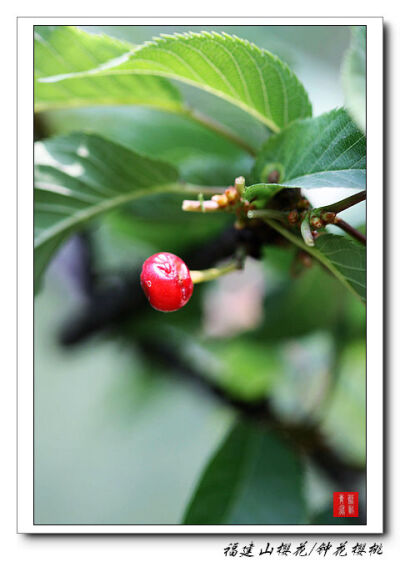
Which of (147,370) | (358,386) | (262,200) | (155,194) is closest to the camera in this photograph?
(262,200)

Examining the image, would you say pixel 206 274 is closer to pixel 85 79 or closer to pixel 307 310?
pixel 85 79

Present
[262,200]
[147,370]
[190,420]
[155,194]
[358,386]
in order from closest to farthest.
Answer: [262,200] < [155,194] < [358,386] < [147,370] < [190,420]

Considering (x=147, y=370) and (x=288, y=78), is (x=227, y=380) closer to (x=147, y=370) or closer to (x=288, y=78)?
(x=147, y=370)

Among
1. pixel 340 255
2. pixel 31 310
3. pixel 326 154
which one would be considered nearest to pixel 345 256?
pixel 340 255

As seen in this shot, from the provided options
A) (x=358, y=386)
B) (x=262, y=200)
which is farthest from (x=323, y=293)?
(x=262, y=200)

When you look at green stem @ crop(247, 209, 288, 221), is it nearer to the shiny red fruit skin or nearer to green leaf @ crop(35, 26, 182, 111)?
the shiny red fruit skin

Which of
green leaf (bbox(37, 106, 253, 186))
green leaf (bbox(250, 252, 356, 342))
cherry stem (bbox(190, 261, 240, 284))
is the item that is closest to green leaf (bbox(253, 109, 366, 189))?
cherry stem (bbox(190, 261, 240, 284))

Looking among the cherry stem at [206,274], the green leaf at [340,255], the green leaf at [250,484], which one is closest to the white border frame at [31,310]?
the green leaf at [250,484]
